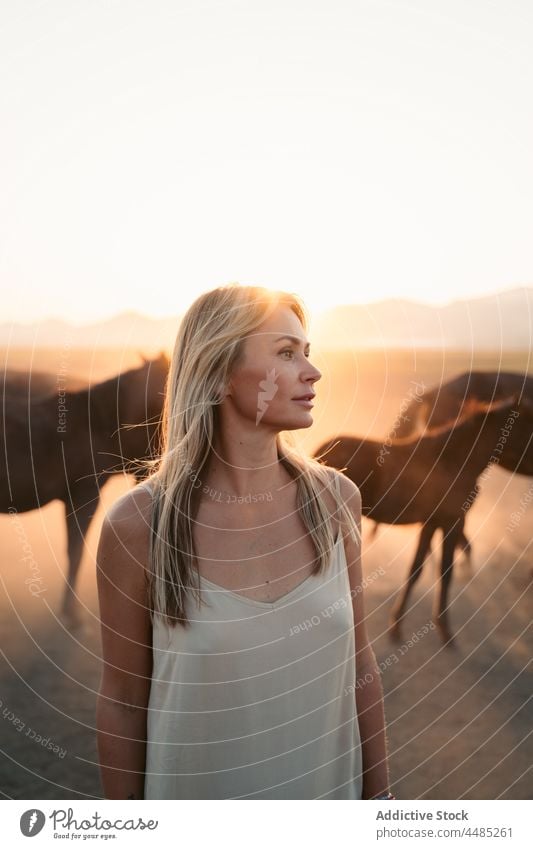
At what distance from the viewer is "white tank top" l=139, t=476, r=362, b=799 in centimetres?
87

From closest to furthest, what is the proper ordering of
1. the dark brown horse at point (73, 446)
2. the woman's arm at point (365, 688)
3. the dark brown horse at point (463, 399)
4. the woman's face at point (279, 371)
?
the woman's face at point (279, 371)
the woman's arm at point (365, 688)
the dark brown horse at point (463, 399)
the dark brown horse at point (73, 446)

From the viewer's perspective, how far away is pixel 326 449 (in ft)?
4.65

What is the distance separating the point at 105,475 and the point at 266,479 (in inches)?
38.0

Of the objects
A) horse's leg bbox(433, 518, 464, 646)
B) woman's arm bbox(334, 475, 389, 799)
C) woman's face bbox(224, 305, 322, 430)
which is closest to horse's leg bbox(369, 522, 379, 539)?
horse's leg bbox(433, 518, 464, 646)

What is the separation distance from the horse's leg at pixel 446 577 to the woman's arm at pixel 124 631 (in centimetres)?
91

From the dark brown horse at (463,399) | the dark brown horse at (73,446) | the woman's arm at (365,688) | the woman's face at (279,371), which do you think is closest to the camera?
the woman's face at (279,371)

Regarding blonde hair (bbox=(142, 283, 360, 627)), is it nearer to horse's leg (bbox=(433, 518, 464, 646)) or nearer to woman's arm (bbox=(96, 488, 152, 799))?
woman's arm (bbox=(96, 488, 152, 799))

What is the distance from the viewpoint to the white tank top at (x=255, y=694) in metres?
0.87

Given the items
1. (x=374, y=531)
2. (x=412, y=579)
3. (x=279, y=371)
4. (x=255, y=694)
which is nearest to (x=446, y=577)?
(x=412, y=579)

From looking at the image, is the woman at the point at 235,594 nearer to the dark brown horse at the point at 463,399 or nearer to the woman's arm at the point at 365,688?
the woman's arm at the point at 365,688

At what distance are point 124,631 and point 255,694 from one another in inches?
7.3

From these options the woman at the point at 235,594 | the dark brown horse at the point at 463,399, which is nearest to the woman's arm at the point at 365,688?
the woman at the point at 235,594

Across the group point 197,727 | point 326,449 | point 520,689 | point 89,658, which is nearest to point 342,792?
point 197,727
